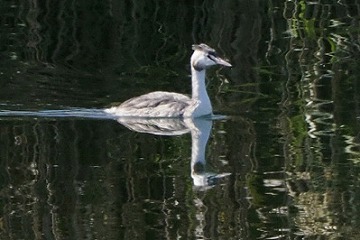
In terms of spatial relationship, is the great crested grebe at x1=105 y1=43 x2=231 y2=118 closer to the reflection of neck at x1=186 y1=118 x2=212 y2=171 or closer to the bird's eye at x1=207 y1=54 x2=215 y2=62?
the bird's eye at x1=207 y1=54 x2=215 y2=62

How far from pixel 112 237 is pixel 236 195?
1.46 metres

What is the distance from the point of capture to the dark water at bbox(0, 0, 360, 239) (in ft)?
30.8

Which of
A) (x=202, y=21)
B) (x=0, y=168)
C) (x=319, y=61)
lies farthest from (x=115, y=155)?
(x=202, y=21)

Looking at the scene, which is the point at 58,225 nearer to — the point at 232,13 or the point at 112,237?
the point at 112,237

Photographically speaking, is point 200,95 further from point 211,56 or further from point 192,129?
point 192,129

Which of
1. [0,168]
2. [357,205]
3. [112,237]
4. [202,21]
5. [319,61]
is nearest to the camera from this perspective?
[112,237]

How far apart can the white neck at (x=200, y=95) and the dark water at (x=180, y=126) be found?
163 millimetres

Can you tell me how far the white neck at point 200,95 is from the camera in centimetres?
1322

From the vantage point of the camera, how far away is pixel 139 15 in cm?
1838

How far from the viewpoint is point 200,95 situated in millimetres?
13430

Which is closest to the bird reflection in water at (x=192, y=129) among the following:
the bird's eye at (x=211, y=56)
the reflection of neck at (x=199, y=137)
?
the reflection of neck at (x=199, y=137)

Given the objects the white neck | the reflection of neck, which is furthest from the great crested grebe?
the reflection of neck

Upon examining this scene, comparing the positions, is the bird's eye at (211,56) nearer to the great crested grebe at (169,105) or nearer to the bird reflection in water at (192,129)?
the great crested grebe at (169,105)

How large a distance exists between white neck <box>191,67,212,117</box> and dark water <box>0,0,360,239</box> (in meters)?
0.16
